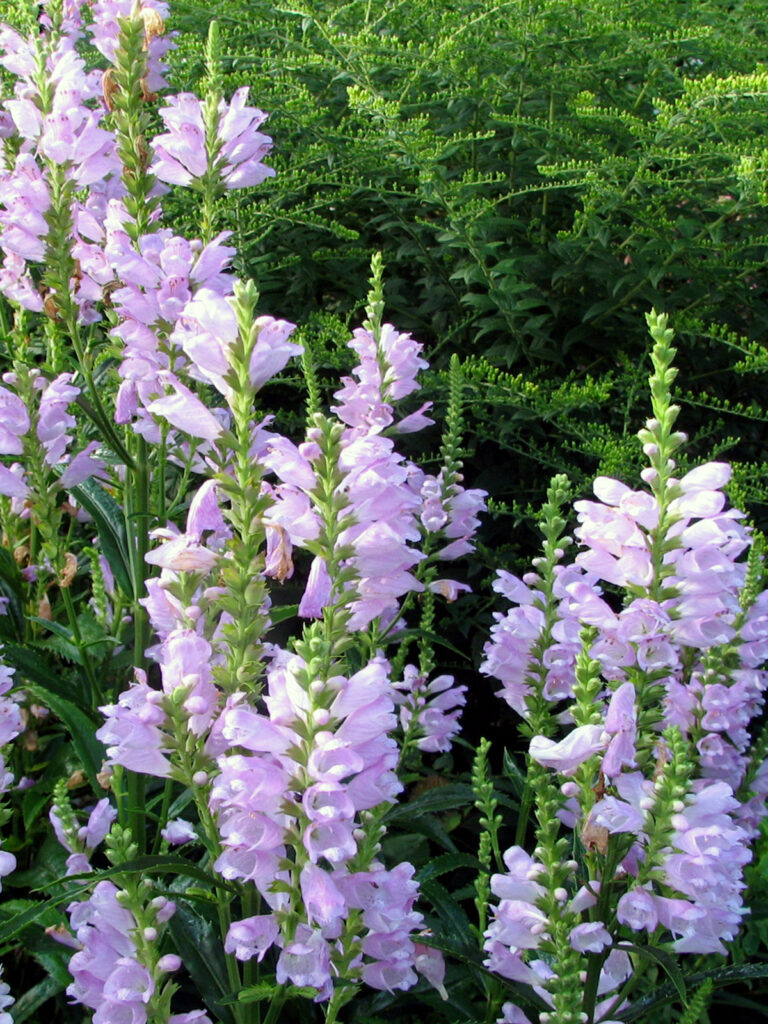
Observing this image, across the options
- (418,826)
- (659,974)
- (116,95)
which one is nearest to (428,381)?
(116,95)

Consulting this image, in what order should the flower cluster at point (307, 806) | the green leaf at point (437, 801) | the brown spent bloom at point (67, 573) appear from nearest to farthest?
the flower cluster at point (307, 806), the green leaf at point (437, 801), the brown spent bloom at point (67, 573)

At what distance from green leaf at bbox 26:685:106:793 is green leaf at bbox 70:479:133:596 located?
37cm

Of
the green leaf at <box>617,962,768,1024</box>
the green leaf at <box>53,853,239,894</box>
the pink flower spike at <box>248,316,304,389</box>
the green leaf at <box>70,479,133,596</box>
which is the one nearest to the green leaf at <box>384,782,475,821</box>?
the green leaf at <box>617,962,768,1024</box>

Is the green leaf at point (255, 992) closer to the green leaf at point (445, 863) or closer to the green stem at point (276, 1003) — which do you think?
the green stem at point (276, 1003)

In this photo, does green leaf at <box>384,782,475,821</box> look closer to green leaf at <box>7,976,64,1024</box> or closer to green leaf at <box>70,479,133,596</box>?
green leaf at <box>7,976,64,1024</box>

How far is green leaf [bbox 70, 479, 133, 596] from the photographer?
2523mm

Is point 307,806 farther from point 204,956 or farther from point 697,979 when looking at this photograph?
point 697,979

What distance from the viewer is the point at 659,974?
8.49 feet

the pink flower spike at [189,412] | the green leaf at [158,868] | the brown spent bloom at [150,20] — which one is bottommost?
the green leaf at [158,868]

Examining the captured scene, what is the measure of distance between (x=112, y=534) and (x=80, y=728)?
0.59 meters

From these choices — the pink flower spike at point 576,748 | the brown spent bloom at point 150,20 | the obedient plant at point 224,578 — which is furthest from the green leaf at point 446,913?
the brown spent bloom at point 150,20

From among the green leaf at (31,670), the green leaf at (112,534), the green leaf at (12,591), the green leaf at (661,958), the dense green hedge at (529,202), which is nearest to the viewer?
the green leaf at (661,958)

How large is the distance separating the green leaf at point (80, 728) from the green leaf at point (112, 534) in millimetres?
368

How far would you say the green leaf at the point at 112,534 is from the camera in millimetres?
2523
